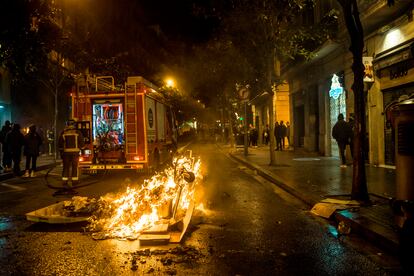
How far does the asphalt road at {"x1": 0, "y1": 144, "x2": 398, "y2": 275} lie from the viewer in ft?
16.2

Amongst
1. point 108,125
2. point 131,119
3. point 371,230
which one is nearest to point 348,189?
point 371,230

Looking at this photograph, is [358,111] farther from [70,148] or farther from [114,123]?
[114,123]

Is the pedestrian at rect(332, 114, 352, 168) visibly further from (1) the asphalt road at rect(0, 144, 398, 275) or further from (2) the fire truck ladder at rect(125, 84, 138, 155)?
(2) the fire truck ladder at rect(125, 84, 138, 155)

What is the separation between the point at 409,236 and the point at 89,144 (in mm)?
10905

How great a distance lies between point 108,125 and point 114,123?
20 centimetres

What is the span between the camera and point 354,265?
507cm

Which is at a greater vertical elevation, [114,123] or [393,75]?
[393,75]

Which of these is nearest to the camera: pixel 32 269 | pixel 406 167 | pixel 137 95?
pixel 32 269

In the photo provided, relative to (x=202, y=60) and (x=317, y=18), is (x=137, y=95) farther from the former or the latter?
(x=202, y=60)

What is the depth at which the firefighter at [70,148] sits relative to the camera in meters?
11.5

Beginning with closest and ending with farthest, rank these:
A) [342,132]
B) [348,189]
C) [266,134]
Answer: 1. [348,189]
2. [342,132]
3. [266,134]

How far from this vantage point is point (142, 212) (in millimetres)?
7012

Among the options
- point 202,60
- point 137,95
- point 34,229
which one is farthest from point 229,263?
point 202,60

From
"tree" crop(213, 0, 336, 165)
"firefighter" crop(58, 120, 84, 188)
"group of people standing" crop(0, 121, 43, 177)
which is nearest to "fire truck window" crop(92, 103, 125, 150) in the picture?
"firefighter" crop(58, 120, 84, 188)
